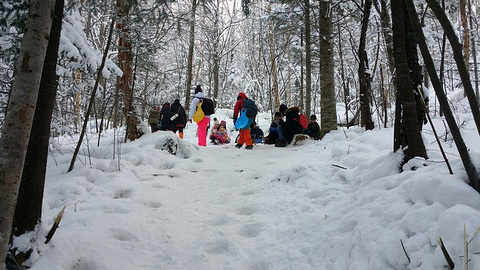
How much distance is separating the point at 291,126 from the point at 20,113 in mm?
6919

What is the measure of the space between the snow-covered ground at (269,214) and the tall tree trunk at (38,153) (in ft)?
0.56

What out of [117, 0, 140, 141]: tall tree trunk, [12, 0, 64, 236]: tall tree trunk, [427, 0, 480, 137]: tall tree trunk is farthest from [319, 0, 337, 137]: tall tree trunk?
[12, 0, 64, 236]: tall tree trunk

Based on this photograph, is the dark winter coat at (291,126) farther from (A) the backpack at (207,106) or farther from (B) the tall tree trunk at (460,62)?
(B) the tall tree trunk at (460,62)

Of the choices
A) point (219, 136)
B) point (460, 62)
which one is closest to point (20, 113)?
point (460, 62)

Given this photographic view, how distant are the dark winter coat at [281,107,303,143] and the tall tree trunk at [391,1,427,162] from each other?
16.0 feet

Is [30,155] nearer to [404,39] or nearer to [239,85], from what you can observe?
[404,39]

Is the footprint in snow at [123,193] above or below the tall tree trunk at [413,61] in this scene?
below

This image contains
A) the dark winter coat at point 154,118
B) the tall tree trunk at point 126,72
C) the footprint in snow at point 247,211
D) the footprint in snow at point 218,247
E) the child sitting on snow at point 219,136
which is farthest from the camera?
the child sitting on snow at point 219,136

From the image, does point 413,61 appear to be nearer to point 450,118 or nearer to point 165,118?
point 450,118

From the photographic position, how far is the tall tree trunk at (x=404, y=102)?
9.00 feet

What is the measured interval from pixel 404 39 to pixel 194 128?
51.9 feet

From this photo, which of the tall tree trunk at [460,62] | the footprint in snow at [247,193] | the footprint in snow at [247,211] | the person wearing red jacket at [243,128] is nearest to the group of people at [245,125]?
the person wearing red jacket at [243,128]

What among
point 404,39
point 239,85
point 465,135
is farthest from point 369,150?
point 239,85

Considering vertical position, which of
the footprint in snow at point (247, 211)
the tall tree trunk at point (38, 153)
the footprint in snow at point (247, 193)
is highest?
the tall tree trunk at point (38, 153)
